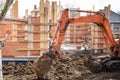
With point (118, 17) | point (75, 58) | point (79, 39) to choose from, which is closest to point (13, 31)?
Answer: point (75, 58)

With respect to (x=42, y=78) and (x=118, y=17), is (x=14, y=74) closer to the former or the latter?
(x=42, y=78)

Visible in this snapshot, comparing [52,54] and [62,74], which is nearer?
[52,54]

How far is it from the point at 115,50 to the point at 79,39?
1034cm

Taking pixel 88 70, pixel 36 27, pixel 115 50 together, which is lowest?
pixel 88 70

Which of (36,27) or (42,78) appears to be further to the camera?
(36,27)

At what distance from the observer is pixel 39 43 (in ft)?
47.1

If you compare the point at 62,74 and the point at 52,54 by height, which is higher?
the point at 52,54

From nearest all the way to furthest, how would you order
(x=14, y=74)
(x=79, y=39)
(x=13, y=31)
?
(x=14, y=74) → (x=13, y=31) → (x=79, y=39)

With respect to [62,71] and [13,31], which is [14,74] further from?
[13,31]

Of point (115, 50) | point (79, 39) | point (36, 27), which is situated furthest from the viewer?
point (79, 39)

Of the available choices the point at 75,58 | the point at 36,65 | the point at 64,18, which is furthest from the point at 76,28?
the point at 36,65

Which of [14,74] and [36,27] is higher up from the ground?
[36,27]

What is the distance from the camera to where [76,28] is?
24.5 metres

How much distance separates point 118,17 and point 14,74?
2490 cm
